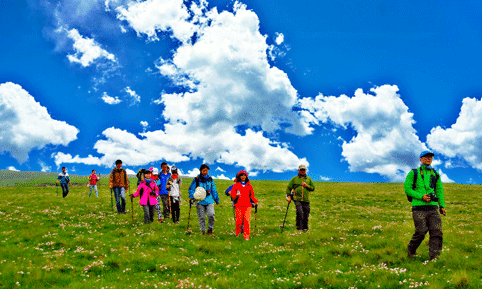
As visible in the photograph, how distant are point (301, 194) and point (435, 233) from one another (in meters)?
6.89

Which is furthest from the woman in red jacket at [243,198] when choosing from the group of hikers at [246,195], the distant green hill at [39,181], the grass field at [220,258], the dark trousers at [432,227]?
the distant green hill at [39,181]

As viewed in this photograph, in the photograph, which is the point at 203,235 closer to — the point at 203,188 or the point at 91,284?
the point at 203,188

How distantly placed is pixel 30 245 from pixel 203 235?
816 centimetres

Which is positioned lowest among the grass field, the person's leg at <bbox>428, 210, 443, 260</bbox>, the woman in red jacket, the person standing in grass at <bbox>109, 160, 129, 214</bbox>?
the grass field

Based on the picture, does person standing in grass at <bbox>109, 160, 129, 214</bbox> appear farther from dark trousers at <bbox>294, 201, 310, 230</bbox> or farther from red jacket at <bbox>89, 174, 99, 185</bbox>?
red jacket at <bbox>89, 174, 99, 185</bbox>

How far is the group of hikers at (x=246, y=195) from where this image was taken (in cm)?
1004

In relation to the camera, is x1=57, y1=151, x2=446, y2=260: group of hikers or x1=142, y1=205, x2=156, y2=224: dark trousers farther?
x1=142, y1=205, x2=156, y2=224: dark trousers

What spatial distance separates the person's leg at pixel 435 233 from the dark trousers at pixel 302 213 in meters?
6.67

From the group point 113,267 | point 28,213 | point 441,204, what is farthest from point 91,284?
point 28,213

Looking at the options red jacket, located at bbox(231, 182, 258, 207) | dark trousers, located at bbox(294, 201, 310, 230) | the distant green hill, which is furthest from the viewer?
the distant green hill

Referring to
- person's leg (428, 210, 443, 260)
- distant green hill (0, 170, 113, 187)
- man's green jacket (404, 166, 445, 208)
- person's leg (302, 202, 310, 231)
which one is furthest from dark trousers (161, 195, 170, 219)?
distant green hill (0, 170, 113, 187)

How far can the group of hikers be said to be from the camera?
10039mm

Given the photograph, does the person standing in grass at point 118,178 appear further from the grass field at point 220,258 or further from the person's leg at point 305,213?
the person's leg at point 305,213

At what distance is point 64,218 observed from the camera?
19484 millimetres
